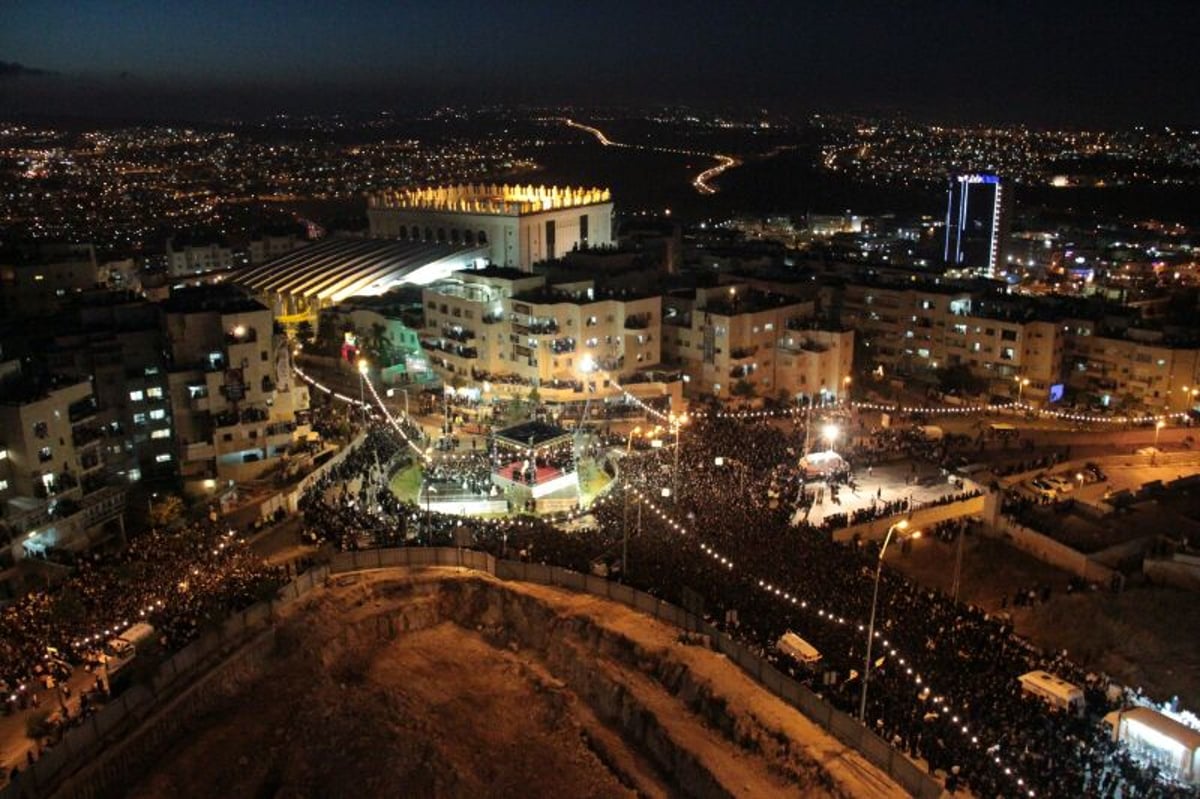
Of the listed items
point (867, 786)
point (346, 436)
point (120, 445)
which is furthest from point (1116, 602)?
point (120, 445)

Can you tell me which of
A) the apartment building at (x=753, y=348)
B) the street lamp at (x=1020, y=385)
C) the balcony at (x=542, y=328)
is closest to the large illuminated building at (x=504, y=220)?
the apartment building at (x=753, y=348)

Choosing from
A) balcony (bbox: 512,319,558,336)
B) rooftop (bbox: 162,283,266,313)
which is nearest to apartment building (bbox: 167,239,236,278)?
rooftop (bbox: 162,283,266,313)

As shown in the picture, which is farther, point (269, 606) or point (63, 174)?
point (63, 174)

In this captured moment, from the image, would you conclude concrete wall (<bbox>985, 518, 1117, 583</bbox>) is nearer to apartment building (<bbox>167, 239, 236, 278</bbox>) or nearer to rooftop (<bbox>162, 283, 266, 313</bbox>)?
rooftop (<bbox>162, 283, 266, 313</bbox>)

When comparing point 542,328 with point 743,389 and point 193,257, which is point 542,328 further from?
point 193,257

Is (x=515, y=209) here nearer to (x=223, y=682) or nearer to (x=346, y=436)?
(x=346, y=436)

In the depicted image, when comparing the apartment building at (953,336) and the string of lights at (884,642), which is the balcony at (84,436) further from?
the apartment building at (953,336)

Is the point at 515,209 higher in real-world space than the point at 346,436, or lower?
higher
